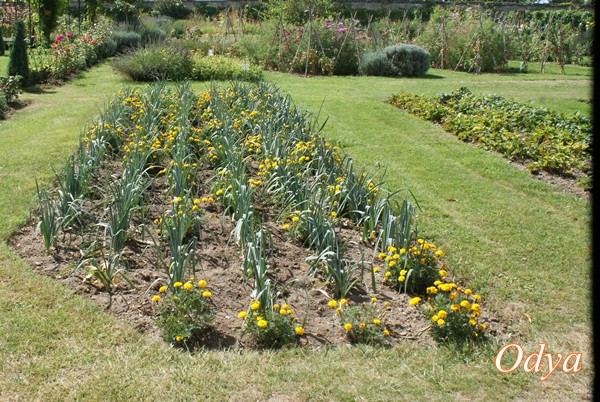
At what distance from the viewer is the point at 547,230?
5.58m

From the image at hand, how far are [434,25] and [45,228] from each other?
19638 mm

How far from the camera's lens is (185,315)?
361 centimetres

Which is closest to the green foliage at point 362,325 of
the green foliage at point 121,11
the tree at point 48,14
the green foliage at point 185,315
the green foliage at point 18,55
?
the green foliage at point 185,315

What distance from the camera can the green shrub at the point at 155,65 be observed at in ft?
49.6

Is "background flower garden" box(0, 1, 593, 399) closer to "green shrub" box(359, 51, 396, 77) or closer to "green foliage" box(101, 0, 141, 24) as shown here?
"green shrub" box(359, 51, 396, 77)

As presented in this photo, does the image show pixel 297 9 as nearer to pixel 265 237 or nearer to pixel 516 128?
pixel 516 128

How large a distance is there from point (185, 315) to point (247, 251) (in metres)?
0.77

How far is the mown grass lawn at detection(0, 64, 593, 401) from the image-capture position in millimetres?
3184

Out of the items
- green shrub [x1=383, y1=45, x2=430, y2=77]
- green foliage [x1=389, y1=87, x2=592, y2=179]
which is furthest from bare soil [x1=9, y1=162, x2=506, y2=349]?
green shrub [x1=383, y1=45, x2=430, y2=77]

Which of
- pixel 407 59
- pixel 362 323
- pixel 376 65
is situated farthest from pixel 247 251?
pixel 407 59

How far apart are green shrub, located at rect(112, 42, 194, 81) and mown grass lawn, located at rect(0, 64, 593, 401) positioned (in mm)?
7465

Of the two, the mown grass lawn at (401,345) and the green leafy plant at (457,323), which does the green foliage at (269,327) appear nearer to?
the mown grass lawn at (401,345)

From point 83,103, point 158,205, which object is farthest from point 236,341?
point 83,103

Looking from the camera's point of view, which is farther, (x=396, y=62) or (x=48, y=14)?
(x=48, y=14)
